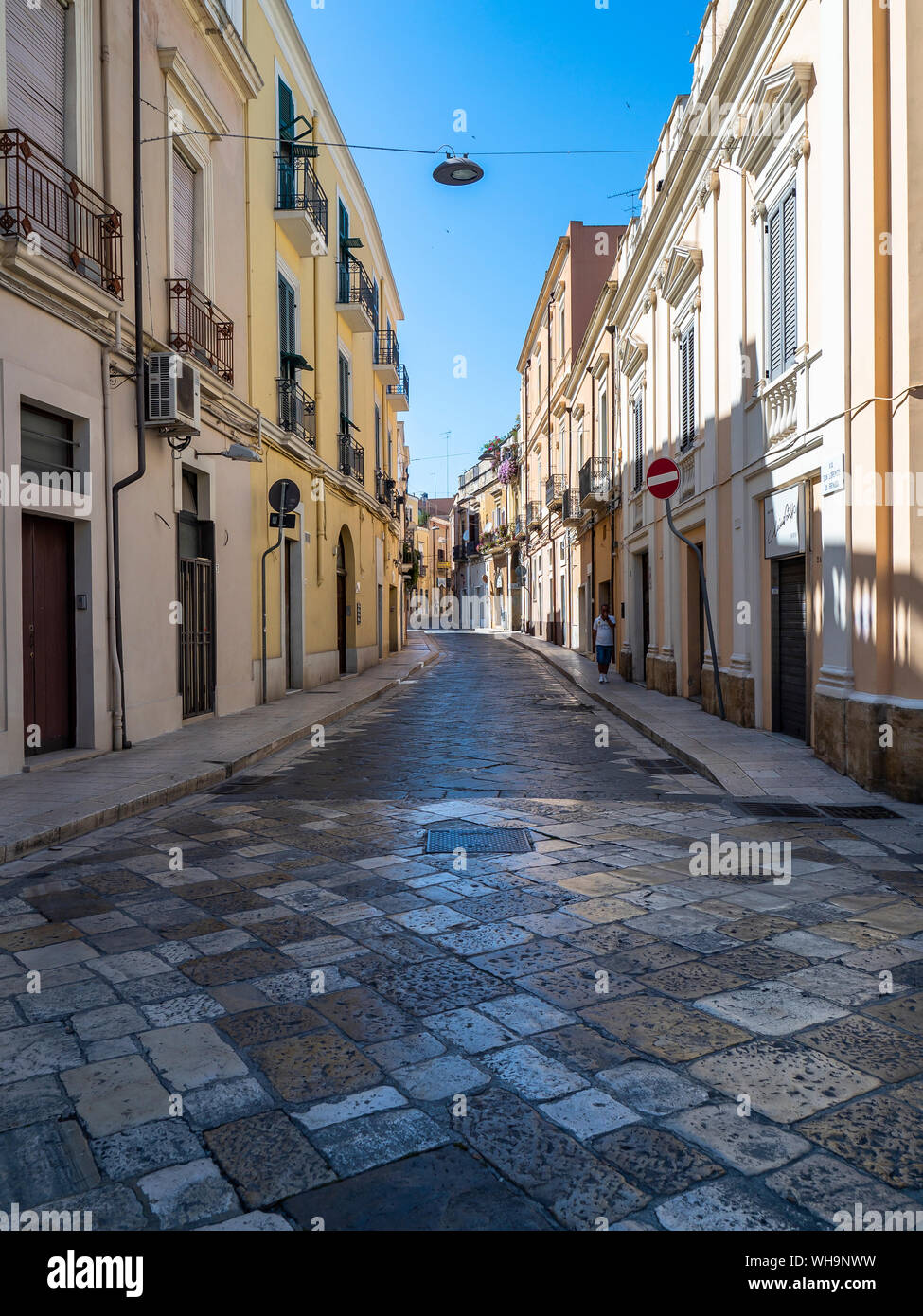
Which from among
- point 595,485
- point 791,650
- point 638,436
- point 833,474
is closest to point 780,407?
point 833,474

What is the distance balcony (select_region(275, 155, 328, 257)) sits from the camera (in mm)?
16234

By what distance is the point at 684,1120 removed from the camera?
258 centimetres

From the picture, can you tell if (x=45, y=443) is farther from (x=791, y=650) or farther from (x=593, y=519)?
(x=593, y=519)

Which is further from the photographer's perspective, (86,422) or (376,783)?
(86,422)

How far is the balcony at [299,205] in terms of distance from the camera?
16.2 m

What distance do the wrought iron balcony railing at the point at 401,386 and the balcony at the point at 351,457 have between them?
6.44 metres

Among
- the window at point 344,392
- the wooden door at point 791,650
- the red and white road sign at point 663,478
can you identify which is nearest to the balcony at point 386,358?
the window at point 344,392

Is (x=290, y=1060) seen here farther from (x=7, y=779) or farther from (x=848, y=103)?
(x=848, y=103)

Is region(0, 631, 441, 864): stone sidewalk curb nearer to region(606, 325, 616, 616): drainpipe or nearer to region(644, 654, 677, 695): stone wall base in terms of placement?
region(644, 654, 677, 695): stone wall base

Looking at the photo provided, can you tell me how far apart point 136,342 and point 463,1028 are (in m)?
8.80

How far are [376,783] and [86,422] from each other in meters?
4.56

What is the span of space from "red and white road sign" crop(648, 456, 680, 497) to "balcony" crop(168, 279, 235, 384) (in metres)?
5.81

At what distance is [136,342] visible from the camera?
9945 mm
